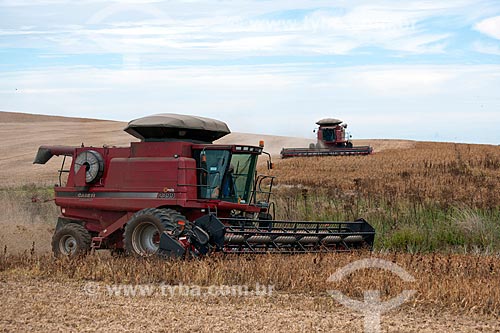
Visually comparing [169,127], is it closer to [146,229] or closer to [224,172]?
[224,172]

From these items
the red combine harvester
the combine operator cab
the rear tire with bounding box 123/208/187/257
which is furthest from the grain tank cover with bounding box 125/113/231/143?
the red combine harvester

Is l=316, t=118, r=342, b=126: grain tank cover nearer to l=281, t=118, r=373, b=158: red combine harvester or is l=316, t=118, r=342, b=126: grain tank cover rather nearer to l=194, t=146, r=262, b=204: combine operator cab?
l=281, t=118, r=373, b=158: red combine harvester

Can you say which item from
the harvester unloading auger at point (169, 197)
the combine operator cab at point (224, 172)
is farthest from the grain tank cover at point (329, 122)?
the combine operator cab at point (224, 172)

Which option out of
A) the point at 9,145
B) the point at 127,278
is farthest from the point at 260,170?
the point at 127,278

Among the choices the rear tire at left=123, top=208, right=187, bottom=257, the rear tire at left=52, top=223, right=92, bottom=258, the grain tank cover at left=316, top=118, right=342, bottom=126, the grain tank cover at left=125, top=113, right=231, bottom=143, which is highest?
→ the grain tank cover at left=316, top=118, right=342, bottom=126

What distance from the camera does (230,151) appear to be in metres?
12.3

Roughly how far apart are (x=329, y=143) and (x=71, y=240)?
33.4m

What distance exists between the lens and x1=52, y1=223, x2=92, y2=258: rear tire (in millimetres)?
12836

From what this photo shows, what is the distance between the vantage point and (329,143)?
45531 mm

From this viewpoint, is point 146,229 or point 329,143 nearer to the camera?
point 146,229

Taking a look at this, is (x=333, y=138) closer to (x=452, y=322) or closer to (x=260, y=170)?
(x=260, y=170)

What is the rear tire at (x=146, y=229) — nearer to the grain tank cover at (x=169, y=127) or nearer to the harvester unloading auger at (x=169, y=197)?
the harvester unloading auger at (x=169, y=197)

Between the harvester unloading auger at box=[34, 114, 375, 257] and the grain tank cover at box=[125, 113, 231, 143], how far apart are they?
16 millimetres

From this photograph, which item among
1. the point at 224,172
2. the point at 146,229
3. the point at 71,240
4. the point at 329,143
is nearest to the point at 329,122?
the point at 329,143
